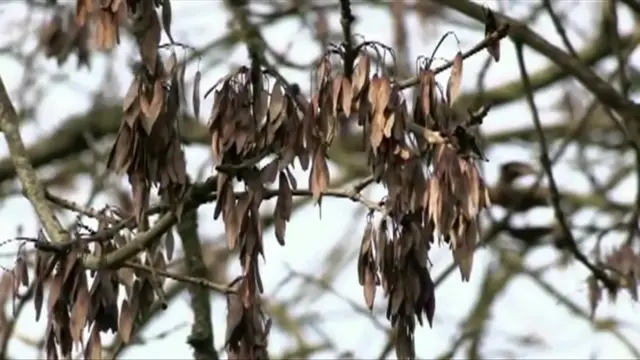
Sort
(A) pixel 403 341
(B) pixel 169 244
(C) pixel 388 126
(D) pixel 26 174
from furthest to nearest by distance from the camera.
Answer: (D) pixel 26 174 < (B) pixel 169 244 < (A) pixel 403 341 < (C) pixel 388 126

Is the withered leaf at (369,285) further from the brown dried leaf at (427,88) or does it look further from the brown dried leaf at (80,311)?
the brown dried leaf at (80,311)

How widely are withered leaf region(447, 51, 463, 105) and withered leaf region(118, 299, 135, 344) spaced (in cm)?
76

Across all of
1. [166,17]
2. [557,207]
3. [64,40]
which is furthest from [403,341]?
[64,40]

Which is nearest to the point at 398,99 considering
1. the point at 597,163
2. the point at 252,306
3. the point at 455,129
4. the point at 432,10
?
the point at 455,129

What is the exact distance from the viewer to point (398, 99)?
8.68 ft

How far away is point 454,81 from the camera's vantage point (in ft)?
8.85

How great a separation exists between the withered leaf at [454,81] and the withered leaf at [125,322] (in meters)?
0.76

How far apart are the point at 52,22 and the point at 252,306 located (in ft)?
8.71

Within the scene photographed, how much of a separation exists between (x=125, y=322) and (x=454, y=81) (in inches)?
31.1

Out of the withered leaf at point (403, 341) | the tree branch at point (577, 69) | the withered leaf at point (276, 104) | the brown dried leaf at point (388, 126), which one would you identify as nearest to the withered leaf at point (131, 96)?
the withered leaf at point (276, 104)

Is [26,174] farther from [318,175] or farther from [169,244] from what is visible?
[318,175]

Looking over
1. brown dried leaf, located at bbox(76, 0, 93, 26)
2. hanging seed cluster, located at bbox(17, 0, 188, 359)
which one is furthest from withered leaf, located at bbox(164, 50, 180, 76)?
brown dried leaf, located at bbox(76, 0, 93, 26)

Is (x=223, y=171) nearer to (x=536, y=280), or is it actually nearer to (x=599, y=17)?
(x=536, y=280)

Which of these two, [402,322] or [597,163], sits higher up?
[597,163]
